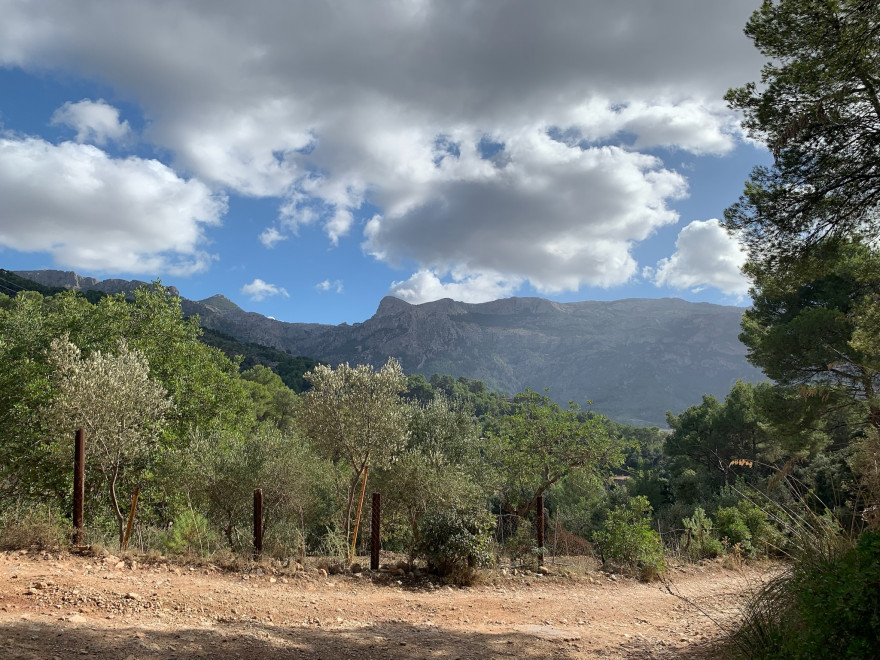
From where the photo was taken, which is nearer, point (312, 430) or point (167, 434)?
point (312, 430)

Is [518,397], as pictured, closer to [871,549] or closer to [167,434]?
[167,434]

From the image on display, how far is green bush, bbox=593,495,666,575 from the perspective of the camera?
37.1ft

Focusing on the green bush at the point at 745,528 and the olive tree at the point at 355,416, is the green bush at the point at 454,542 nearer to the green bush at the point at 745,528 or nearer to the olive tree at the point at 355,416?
the olive tree at the point at 355,416

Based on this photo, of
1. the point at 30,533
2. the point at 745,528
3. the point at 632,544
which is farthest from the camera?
the point at 745,528

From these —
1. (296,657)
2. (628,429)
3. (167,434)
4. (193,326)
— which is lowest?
(628,429)

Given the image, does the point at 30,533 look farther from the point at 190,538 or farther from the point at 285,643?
the point at 285,643

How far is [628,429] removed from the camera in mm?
98438

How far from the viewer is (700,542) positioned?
13.9m

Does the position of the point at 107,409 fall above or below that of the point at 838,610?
above

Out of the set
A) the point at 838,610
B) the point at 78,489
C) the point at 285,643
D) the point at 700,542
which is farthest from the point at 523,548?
the point at 838,610

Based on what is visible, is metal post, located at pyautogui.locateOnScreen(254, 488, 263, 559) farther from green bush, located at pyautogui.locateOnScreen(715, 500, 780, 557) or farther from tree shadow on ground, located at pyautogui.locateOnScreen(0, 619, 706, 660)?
green bush, located at pyautogui.locateOnScreen(715, 500, 780, 557)

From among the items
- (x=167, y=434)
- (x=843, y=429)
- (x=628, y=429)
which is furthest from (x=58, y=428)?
(x=628, y=429)

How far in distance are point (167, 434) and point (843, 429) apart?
97.7 ft

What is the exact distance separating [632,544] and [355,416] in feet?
24.6
